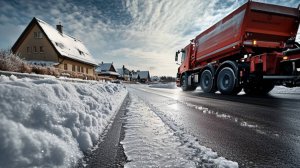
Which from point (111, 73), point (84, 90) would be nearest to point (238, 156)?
point (84, 90)

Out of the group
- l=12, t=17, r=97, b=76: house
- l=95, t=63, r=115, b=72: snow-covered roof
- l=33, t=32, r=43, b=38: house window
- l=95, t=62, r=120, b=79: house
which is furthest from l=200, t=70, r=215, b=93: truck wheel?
l=95, t=63, r=115, b=72: snow-covered roof

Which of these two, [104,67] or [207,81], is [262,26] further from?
[104,67]

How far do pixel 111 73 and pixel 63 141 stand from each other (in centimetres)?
6333

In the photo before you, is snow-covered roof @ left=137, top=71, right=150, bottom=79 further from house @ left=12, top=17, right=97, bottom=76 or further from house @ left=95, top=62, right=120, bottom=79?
house @ left=12, top=17, right=97, bottom=76

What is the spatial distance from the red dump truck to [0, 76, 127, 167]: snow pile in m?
7.61

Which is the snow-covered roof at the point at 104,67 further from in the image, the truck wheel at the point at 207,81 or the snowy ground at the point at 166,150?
the snowy ground at the point at 166,150

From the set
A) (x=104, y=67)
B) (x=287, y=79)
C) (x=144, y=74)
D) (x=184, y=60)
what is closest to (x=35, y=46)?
(x=184, y=60)

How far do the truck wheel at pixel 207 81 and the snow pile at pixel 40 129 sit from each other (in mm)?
9218

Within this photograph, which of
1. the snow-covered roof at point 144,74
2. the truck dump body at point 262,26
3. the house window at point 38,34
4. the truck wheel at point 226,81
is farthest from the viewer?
the snow-covered roof at point 144,74

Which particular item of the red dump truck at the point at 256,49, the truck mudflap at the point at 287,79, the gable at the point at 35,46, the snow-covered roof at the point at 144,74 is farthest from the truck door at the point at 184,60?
the snow-covered roof at the point at 144,74

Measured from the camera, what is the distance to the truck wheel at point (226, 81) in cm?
919

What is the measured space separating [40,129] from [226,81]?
9130 millimetres

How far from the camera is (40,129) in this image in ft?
6.18

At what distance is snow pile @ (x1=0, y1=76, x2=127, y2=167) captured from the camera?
1.53 m
